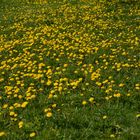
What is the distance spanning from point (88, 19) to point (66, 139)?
9.67m

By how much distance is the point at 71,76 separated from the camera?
9414mm

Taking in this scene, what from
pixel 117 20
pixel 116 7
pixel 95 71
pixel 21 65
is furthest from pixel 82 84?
pixel 116 7

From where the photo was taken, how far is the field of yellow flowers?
6969mm

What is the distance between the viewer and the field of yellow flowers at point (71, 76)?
697 centimetres

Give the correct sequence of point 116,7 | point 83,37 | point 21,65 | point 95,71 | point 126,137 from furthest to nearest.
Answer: point 116,7 → point 83,37 → point 21,65 → point 95,71 → point 126,137

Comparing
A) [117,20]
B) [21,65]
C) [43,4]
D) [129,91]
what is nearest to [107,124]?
[129,91]

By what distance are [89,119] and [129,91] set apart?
4.64 ft

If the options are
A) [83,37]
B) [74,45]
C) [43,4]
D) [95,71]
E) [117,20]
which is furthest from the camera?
[43,4]

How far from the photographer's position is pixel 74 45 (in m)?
A: 11.9

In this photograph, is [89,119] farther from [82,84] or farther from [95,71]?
[95,71]

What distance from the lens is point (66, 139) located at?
257 inches

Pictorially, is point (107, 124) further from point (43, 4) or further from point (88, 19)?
point (43, 4)

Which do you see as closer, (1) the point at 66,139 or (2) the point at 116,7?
(1) the point at 66,139

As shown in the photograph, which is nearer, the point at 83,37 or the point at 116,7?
the point at 83,37
